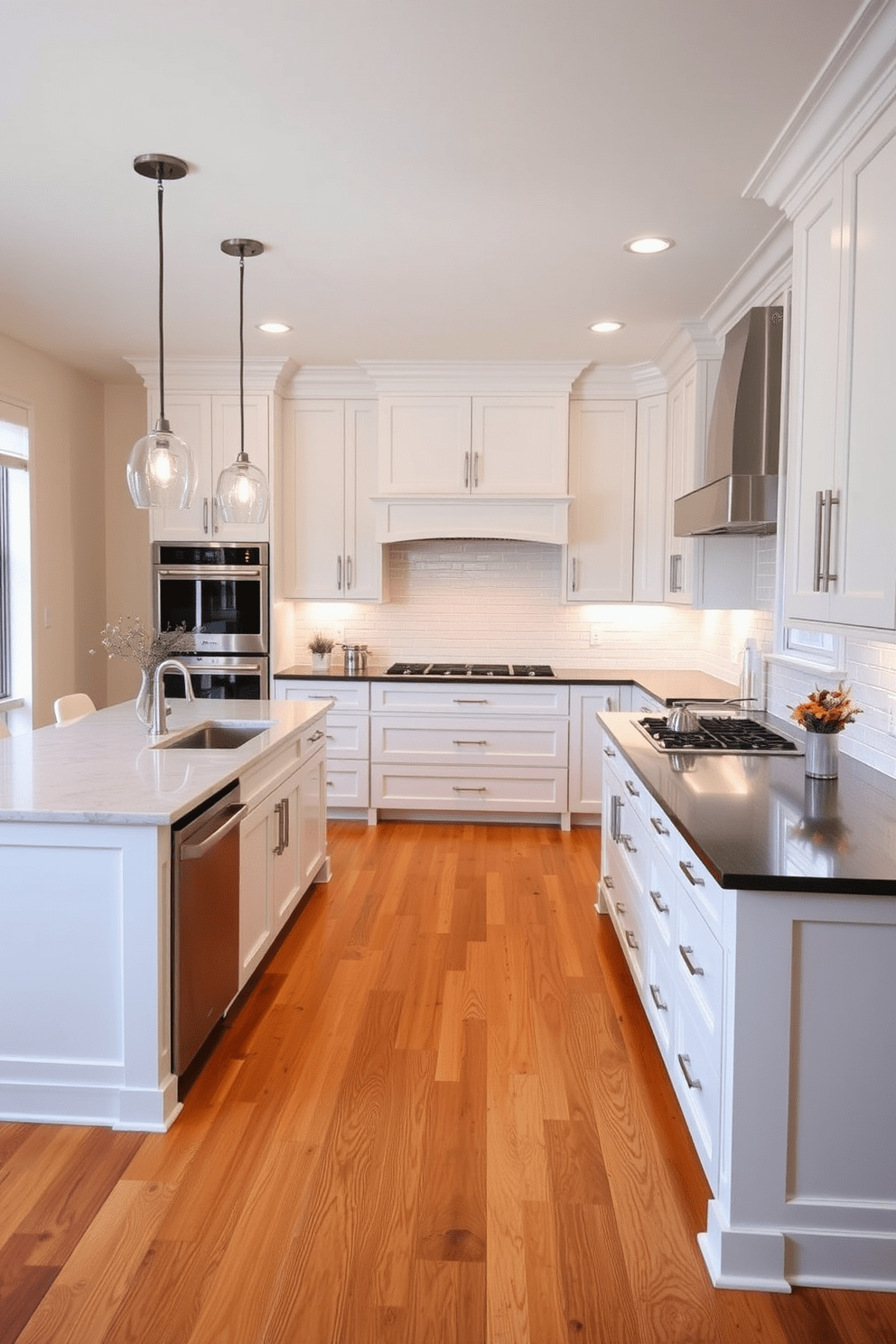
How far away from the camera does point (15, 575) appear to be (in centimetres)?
505

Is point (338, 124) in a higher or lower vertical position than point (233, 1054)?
higher

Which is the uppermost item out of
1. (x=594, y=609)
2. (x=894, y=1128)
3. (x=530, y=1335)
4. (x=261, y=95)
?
(x=261, y=95)

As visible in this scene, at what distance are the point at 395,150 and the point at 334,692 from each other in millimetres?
3237

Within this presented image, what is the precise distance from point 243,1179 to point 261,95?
271 cm

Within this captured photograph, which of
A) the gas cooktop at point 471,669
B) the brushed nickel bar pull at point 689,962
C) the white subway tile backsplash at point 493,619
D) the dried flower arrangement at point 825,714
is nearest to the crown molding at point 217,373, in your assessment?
the white subway tile backsplash at point 493,619

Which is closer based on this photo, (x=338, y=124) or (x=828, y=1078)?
(x=828, y=1078)

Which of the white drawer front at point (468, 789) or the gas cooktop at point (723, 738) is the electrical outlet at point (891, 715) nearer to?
the gas cooktop at point (723, 738)

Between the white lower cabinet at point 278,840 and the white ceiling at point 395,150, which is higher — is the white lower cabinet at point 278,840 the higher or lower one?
the lower one

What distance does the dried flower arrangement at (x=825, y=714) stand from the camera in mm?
2629

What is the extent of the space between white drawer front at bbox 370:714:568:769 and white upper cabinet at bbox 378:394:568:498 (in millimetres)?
1328

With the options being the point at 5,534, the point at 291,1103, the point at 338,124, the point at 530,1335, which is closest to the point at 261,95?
the point at 338,124

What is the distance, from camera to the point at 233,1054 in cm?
287

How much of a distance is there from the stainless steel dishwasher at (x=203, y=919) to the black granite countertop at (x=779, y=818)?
1251mm

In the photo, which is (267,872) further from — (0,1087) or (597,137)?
(597,137)
